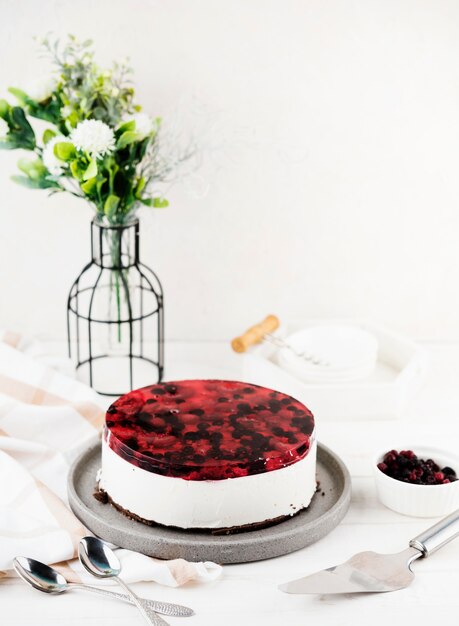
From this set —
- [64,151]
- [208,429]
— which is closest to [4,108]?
[64,151]

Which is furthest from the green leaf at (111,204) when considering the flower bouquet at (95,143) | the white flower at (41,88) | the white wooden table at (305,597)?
the white wooden table at (305,597)

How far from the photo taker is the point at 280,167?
5.93ft

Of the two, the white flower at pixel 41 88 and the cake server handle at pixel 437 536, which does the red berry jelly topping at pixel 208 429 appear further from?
the white flower at pixel 41 88

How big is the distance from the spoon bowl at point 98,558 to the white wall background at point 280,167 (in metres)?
0.81

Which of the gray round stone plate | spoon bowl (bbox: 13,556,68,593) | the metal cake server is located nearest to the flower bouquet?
the gray round stone plate

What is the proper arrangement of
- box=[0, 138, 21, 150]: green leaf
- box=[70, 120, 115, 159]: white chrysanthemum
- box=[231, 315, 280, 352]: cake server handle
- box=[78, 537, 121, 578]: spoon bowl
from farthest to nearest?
box=[231, 315, 280, 352]: cake server handle, box=[0, 138, 21, 150]: green leaf, box=[70, 120, 115, 159]: white chrysanthemum, box=[78, 537, 121, 578]: spoon bowl

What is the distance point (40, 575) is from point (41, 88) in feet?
2.74

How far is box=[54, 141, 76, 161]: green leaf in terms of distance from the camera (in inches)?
57.9

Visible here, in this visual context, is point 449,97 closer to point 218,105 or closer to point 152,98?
point 218,105

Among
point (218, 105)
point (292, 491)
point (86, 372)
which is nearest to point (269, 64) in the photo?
point (218, 105)

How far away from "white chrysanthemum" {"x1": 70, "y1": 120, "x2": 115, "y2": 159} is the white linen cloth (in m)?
0.40

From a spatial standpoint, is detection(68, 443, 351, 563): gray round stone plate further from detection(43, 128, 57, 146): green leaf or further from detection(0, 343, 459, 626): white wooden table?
detection(43, 128, 57, 146): green leaf

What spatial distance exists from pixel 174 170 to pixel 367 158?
39 centimetres

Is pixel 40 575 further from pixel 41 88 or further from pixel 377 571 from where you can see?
pixel 41 88
